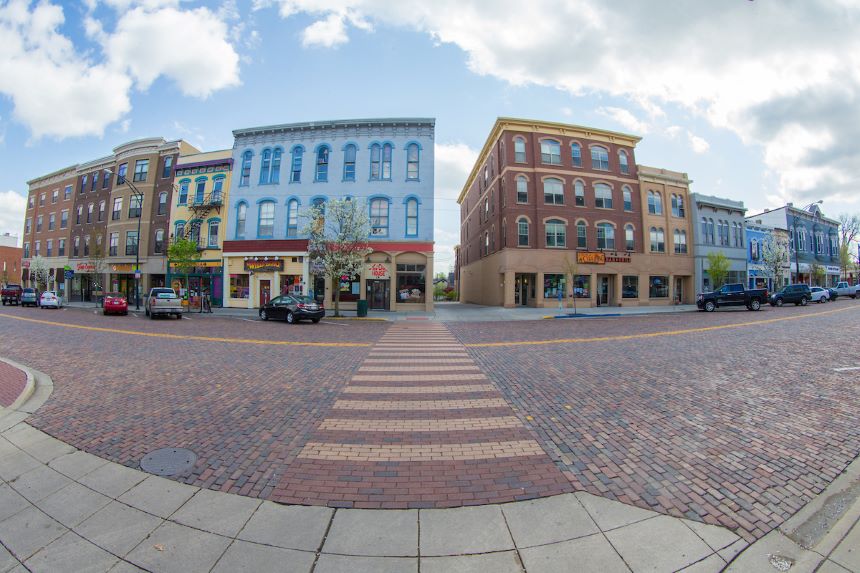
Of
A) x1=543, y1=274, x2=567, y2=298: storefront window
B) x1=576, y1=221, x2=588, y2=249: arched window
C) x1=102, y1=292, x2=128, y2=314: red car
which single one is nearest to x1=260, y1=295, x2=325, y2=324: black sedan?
x1=102, y1=292, x2=128, y2=314: red car

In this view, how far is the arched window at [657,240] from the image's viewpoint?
1307 inches

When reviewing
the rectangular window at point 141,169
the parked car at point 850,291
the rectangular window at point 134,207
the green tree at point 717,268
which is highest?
the rectangular window at point 141,169

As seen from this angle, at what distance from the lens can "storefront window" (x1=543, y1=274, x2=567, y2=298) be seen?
98.3 ft

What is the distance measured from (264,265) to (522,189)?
23.2 m

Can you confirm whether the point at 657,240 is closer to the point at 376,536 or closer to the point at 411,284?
the point at 411,284

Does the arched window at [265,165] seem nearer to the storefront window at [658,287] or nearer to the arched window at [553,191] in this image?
the arched window at [553,191]

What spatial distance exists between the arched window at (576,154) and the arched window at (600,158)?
4.57 feet

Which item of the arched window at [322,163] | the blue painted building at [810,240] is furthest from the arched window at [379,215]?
the blue painted building at [810,240]

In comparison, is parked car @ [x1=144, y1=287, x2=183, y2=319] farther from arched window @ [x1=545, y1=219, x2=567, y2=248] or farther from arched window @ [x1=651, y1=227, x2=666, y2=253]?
arched window @ [x1=651, y1=227, x2=666, y2=253]

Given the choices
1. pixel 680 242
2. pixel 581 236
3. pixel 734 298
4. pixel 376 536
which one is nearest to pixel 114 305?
pixel 376 536

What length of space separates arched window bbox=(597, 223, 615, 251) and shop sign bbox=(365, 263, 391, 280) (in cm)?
1977

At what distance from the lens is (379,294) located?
26.3m

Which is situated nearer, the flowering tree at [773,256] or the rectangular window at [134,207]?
the rectangular window at [134,207]

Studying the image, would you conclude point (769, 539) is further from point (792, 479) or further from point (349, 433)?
point (349, 433)
